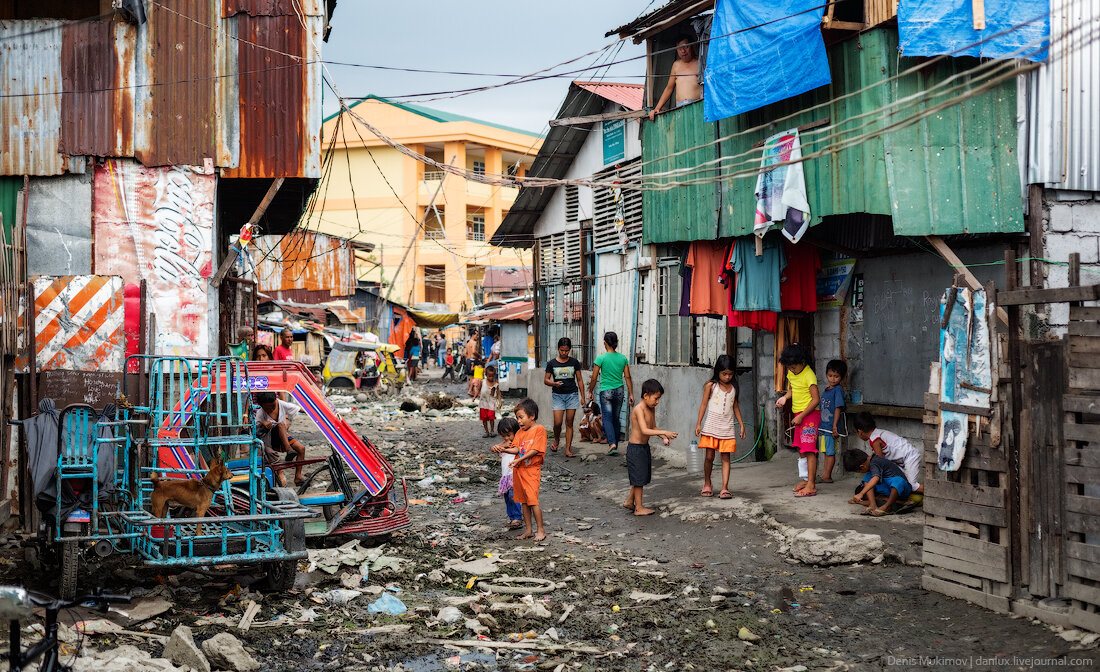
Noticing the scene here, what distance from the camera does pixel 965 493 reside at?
600 centimetres

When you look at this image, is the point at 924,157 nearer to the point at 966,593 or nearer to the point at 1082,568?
the point at 966,593

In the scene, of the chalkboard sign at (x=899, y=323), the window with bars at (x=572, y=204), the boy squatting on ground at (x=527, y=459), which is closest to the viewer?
the boy squatting on ground at (x=527, y=459)

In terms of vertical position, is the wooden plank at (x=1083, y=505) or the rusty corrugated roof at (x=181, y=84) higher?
the rusty corrugated roof at (x=181, y=84)

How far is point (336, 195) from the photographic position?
53.3 metres

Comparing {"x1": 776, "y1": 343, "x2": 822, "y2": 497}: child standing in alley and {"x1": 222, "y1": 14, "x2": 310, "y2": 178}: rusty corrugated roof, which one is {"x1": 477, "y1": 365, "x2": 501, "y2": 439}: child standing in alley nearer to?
{"x1": 222, "y1": 14, "x2": 310, "y2": 178}: rusty corrugated roof

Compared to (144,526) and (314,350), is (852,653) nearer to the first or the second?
(144,526)

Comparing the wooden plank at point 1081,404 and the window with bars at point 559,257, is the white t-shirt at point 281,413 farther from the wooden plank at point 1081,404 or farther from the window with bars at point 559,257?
the wooden plank at point 1081,404

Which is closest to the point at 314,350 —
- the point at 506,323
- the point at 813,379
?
the point at 506,323

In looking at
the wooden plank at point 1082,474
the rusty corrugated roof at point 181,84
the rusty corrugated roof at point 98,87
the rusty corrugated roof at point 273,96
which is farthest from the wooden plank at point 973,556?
the rusty corrugated roof at point 98,87

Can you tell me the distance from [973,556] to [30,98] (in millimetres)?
11306

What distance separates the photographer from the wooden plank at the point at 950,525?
5984 millimetres

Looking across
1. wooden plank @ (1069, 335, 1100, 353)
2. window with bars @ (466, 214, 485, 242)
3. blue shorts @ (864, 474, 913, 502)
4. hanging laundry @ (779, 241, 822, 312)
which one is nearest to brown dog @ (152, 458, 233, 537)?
wooden plank @ (1069, 335, 1100, 353)

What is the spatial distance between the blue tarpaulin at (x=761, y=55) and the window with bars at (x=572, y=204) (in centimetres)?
753

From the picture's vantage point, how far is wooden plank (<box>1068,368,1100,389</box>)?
5184 mm
